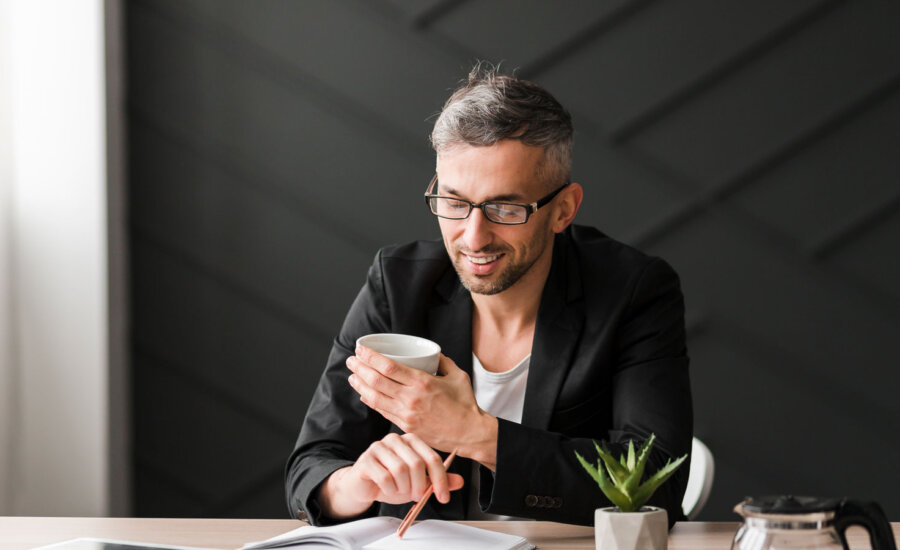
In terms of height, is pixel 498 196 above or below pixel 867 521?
above

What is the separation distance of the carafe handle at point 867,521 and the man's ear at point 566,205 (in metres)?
0.95

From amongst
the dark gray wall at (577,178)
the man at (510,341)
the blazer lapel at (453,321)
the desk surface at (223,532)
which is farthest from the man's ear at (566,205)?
the dark gray wall at (577,178)

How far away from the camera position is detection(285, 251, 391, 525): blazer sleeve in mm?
1521

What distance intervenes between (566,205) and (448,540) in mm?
737

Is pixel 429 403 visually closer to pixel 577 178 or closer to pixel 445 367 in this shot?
pixel 445 367

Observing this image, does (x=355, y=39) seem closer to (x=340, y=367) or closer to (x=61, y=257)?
(x=61, y=257)

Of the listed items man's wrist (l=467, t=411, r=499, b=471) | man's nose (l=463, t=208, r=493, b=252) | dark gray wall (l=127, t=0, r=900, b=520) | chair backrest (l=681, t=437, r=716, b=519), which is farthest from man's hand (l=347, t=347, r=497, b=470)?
dark gray wall (l=127, t=0, r=900, b=520)

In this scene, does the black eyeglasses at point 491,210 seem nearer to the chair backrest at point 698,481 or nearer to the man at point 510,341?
the man at point 510,341

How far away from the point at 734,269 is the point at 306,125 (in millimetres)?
1379

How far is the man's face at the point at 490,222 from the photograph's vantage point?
1.59m

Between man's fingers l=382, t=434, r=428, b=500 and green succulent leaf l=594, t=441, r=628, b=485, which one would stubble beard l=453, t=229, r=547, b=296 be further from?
green succulent leaf l=594, t=441, r=628, b=485

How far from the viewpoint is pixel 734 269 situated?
2795mm

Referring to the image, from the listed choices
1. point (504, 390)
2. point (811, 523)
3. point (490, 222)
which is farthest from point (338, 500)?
point (811, 523)

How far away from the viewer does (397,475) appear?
128 cm
